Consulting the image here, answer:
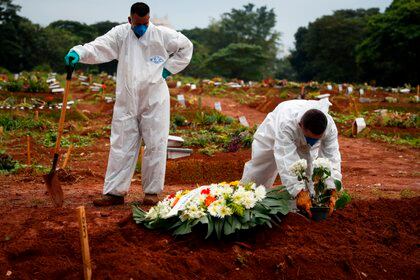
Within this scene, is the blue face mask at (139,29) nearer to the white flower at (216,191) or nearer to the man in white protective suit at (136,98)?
the man in white protective suit at (136,98)

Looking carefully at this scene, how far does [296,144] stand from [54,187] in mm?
2346

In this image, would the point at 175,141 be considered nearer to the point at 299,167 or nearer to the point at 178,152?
the point at 178,152

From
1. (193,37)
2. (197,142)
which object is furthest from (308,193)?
(193,37)

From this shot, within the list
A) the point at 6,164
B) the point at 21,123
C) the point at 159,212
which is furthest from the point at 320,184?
the point at 21,123

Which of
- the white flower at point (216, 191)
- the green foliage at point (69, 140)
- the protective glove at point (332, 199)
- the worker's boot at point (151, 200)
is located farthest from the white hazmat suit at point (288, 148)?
the green foliage at point (69, 140)

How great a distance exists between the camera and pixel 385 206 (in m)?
5.16

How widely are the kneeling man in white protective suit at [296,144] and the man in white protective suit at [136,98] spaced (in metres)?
0.99

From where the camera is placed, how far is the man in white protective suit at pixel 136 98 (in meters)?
5.01

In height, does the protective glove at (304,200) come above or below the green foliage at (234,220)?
above

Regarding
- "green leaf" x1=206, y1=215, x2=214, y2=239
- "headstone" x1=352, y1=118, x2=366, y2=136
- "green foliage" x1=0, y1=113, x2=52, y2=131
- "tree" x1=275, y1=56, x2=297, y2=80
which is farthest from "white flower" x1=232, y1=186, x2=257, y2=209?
"tree" x1=275, y1=56, x2=297, y2=80

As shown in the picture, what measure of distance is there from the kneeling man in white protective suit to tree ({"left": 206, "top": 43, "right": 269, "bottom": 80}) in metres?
37.3

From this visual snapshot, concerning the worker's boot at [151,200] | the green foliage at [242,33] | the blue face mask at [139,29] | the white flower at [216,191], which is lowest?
the worker's boot at [151,200]

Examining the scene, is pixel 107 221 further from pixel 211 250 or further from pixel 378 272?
pixel 378 272

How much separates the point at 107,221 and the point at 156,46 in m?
1.86
